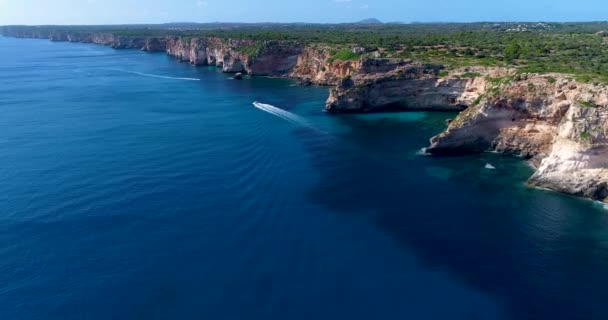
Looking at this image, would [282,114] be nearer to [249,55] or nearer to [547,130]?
[547,130]

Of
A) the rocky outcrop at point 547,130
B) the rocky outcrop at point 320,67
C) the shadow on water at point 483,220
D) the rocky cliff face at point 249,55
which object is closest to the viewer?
the shadow on water at point 483,220

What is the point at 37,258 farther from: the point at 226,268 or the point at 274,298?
the point at 274,298

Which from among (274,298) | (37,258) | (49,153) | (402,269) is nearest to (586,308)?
(402,269)

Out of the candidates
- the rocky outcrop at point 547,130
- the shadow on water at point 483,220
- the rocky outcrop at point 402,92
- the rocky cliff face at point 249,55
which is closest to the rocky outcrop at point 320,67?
the rocky cliff face at point 249,55

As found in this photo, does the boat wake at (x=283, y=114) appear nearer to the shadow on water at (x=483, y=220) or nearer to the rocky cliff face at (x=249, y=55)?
the shadow on water at (x=483, y=220)

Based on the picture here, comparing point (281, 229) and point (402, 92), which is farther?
point (402, 92)

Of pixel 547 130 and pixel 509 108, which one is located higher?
pixel 509 108

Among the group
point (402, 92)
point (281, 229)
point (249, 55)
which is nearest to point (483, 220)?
point (281, 229)
